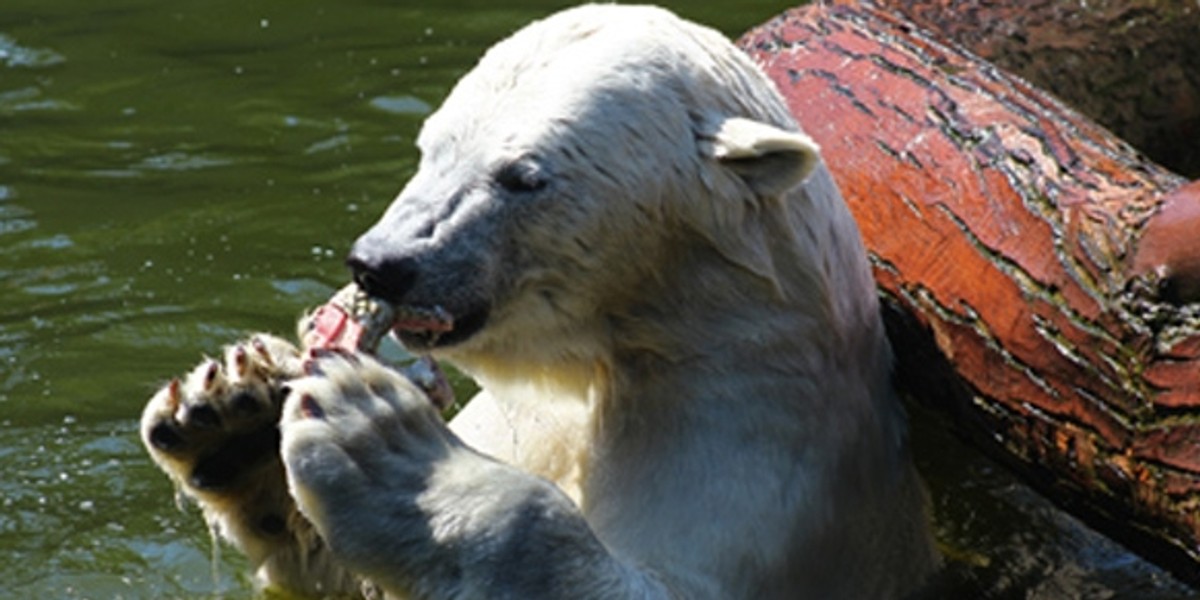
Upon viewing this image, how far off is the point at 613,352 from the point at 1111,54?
2.75m

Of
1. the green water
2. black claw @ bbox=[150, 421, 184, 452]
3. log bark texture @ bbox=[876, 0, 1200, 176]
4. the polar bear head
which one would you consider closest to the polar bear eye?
the polar bear head

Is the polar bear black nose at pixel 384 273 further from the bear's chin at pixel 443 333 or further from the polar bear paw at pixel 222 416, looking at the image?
the polar bear paw at pixel 222 416

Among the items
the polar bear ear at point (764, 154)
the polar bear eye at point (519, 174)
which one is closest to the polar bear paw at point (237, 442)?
the polar bear eye at point (519, 174)

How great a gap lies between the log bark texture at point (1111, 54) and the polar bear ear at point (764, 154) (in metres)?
1.99

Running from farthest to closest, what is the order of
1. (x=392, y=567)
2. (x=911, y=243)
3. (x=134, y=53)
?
(x=134, y=53)
(x=911, y=243)
(x=392, y=567)

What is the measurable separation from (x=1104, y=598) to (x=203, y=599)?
2.40 metres

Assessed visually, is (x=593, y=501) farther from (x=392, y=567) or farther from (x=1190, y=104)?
(x=1190, y=104)

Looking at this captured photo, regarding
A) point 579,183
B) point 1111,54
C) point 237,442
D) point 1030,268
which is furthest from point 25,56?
point 1030,268

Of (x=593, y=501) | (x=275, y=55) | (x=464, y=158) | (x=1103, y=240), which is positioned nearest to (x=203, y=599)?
(x=593, y=501)

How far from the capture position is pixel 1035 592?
240 inches

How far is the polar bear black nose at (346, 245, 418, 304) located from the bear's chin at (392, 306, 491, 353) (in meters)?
0.12

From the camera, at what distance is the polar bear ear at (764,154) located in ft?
16.1

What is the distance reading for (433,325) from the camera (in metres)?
4.79

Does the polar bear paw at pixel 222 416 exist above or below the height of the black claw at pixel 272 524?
above
